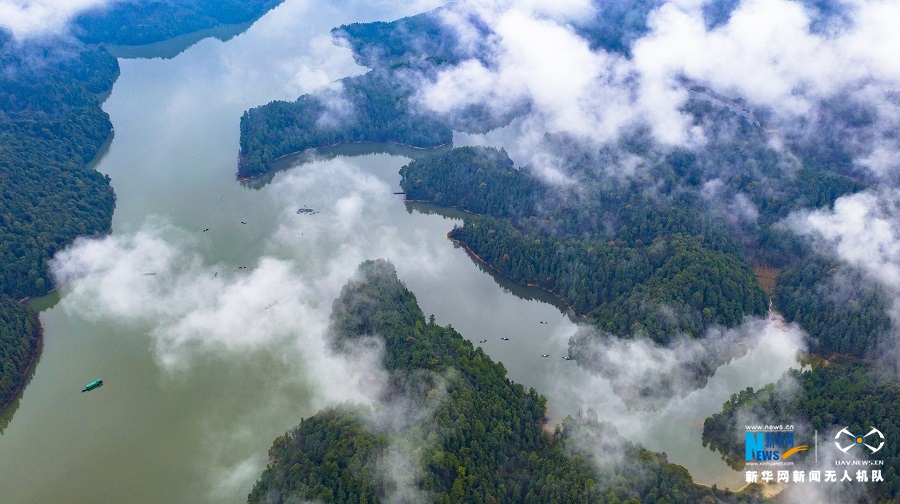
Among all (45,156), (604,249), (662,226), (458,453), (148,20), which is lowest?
(458,453)

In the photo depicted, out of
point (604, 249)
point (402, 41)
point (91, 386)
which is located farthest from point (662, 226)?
point (402, 41)

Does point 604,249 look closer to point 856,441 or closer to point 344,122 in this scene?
point 856,441

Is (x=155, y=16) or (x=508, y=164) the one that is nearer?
(x=508, y=164)

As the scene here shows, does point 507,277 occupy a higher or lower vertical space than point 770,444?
higher

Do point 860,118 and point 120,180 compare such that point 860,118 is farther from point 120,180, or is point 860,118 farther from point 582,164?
point 120,180

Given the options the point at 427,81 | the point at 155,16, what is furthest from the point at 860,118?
the point at 155,16

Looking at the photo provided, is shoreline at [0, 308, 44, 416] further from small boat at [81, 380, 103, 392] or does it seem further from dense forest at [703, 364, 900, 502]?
dense forest at [703, 364, 900, 502]
